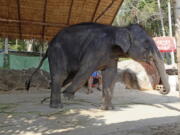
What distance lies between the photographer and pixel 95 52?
515 centimetres

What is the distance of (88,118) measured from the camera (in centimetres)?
534

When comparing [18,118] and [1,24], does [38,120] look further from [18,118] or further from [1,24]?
[1,24]

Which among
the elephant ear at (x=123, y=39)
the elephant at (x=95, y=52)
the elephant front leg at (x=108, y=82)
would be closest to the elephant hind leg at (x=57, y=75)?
the elephant at (x=95, y=52)

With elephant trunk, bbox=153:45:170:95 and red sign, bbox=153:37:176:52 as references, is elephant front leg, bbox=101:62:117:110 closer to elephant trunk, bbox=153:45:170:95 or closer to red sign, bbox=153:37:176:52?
elephant trunk, bbox=153:45:170:95

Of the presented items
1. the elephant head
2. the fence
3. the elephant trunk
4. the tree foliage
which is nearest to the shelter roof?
the fence

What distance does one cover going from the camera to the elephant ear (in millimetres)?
5266

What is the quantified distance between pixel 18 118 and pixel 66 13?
6510mm

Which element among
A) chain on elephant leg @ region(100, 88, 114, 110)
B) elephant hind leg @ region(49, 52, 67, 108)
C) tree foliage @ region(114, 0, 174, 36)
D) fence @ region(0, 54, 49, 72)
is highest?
tree foliage @ region(114, 0, 174, 36)

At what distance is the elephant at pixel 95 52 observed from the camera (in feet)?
16.5

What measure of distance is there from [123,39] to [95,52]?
0.65 m

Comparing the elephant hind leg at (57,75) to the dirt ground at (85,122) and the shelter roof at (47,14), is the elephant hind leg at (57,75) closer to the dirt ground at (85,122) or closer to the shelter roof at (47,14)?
the dirt ground at (85,122)

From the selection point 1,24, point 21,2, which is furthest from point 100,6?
point 1,24

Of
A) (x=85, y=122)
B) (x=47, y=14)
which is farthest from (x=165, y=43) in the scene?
(x=85, y=122)

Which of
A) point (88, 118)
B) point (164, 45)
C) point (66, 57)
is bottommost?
point (88, 118)
